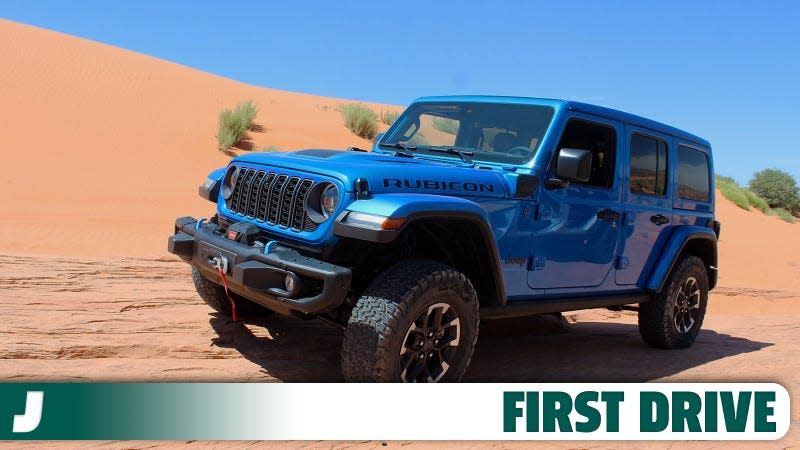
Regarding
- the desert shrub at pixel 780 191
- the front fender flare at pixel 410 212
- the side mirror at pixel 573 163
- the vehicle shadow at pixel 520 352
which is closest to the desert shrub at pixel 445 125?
the side mirror at pixel 573 163

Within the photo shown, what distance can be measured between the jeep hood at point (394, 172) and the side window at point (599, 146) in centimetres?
94

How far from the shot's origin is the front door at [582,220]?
4.76m

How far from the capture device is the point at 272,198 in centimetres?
426

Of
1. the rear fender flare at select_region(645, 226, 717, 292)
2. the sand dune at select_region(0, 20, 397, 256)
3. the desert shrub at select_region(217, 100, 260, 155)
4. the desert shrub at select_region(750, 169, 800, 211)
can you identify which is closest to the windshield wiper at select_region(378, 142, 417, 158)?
the rear fender flare at select_region(645, 226, 717, 292)

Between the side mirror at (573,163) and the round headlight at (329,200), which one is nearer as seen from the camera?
the round headlight at (329,200)

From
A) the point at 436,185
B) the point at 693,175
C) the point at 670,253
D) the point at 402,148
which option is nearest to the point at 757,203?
the point at 693,175

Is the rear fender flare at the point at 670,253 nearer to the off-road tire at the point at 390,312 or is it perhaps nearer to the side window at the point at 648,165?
the side window at the point at 648,165

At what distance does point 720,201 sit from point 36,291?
1000 inches

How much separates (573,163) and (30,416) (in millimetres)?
3355

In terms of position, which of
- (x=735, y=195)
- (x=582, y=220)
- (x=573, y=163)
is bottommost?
(x=582, y=220)

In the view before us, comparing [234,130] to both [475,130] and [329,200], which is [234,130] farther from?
[329,200]

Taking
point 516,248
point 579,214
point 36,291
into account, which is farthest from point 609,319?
point 36,291

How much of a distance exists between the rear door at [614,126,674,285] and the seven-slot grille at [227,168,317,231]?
267 cm

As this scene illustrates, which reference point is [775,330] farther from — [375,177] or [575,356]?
[375,177]
